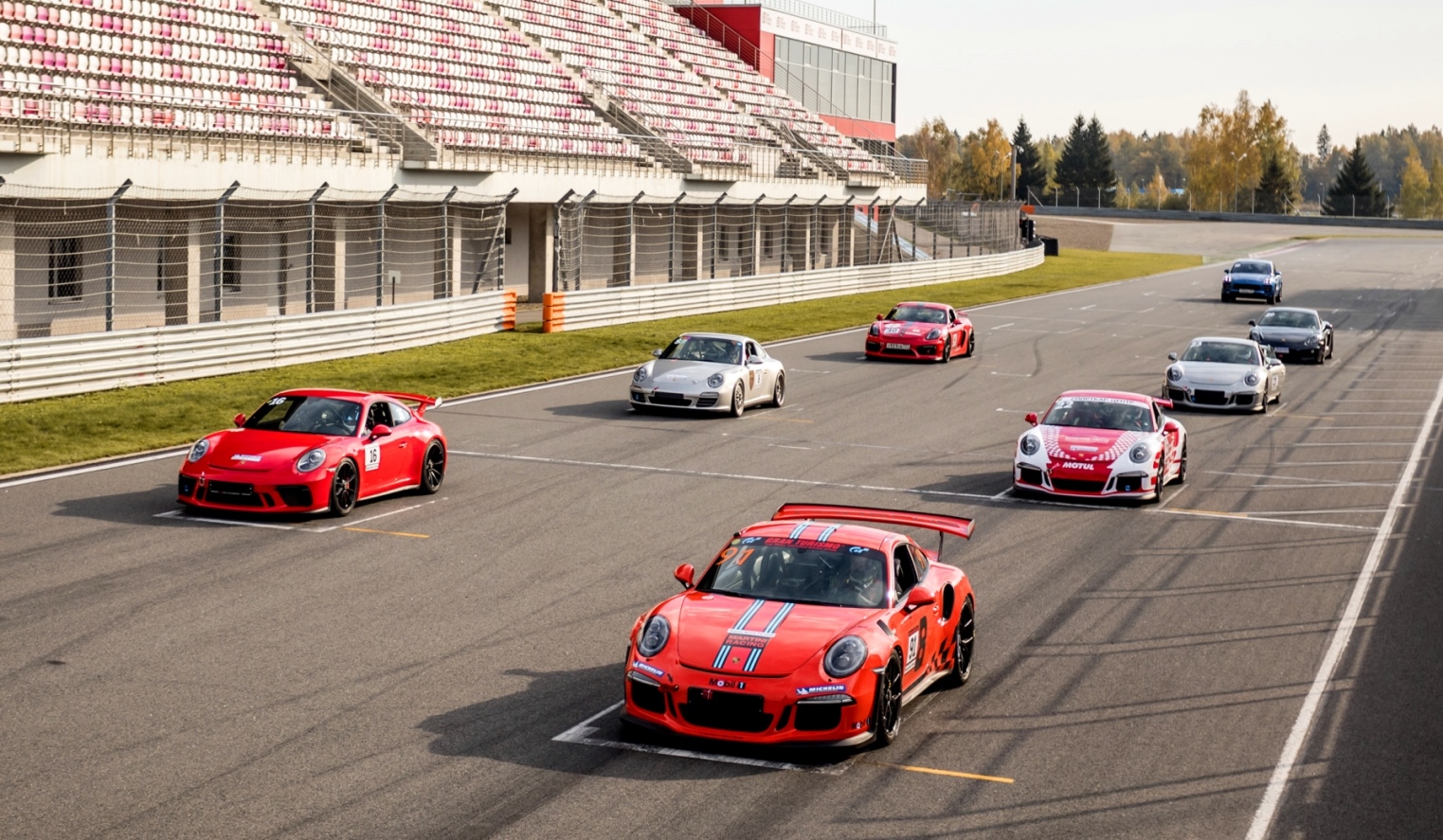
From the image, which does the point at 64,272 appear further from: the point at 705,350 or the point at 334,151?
the point at 705,350

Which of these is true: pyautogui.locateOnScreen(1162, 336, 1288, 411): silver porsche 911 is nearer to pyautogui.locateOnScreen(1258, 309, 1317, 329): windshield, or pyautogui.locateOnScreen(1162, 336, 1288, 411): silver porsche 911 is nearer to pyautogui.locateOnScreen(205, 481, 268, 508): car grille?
pyautogui.locateOnScreen(1258, 309, 1317, 329): windshield

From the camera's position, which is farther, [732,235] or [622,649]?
[732,235]

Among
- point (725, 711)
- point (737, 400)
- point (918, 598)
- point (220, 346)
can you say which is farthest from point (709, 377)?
point (725, 711)

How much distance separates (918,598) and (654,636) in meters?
1.66

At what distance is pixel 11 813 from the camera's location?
7789 millimetres

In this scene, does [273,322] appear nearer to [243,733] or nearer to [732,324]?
[732,324]

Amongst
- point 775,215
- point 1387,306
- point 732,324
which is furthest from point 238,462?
point 1387,306

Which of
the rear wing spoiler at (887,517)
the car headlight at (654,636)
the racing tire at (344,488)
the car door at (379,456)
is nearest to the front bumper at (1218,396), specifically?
the car door at (379,456)

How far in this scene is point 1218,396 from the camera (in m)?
27.0

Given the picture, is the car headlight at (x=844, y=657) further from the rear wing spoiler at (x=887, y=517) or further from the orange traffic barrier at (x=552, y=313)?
the orange traffic barrier at (x=552, y=313)

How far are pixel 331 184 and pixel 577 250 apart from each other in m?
11.9

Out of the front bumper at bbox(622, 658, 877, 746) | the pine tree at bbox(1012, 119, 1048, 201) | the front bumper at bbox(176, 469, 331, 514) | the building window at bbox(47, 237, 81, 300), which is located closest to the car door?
the front bumper at bbox(176, 469, 331, 514)

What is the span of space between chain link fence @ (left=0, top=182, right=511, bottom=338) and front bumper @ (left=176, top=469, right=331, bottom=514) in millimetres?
8854

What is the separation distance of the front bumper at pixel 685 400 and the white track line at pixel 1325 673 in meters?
9.58
